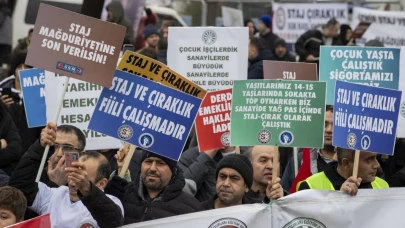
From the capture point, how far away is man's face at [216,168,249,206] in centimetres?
851

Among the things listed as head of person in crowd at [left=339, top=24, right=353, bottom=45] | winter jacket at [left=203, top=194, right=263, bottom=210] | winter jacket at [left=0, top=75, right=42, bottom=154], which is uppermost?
head of person in crowd at [left=339, top=24, right=353, bottom=45]

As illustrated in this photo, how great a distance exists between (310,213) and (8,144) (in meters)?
3.80

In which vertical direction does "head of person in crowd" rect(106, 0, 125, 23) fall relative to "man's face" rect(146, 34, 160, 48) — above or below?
above

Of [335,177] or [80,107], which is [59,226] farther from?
[80,107]

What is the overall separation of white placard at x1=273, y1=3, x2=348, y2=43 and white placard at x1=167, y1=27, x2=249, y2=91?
10114 millimetres

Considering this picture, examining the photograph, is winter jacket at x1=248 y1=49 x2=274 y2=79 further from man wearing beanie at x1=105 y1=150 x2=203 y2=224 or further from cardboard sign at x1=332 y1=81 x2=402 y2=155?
cardboard sign at x1=332 y1=81 x2=402 y2=155

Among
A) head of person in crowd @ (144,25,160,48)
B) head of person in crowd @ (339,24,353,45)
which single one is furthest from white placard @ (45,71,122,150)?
head of person in crowd @ (339,24,353,45)

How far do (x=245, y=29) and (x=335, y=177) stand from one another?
10.1 ft

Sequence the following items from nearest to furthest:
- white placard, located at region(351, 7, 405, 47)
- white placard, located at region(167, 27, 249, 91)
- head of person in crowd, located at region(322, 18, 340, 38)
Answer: white placard, located at region(167, 27, 249, 91)
head of person in crowd, located at region(322, 18, 340, 38)
white placard, located at region(351, 7, 405, 47)

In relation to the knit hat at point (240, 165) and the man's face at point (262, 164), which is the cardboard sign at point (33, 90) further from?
the knit hat at point (240, 165)

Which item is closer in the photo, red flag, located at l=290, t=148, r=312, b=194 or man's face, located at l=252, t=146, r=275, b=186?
red flag, located at l=290, t=148, r=312, b=194

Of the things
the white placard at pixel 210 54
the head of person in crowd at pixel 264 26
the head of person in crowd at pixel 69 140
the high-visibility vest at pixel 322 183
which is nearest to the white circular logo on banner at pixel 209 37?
the white placard at pixel 210 54

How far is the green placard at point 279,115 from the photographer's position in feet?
26.4

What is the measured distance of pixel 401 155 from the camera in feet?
36.3
